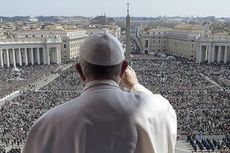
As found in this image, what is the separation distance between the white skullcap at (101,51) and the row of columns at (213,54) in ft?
280

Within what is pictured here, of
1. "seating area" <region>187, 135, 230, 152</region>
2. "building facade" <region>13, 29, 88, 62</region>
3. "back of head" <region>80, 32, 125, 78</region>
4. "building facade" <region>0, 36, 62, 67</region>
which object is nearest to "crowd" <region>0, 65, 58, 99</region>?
"building facade" <region>0, 36, 62, 67</region>

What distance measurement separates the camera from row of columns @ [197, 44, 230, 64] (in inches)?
3351

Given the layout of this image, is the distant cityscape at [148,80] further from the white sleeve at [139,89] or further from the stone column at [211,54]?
the white sleeve at [139,89]

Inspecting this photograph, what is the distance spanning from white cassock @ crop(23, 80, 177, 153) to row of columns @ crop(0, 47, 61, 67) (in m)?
80.6

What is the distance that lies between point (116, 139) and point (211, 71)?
226ft

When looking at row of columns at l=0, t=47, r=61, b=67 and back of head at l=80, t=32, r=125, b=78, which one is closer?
back of head at l=80, t=32, r=125, b=78

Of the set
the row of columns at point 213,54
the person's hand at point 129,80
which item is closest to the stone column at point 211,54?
the row of columns at point 213,54

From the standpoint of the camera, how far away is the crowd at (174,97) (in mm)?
31125

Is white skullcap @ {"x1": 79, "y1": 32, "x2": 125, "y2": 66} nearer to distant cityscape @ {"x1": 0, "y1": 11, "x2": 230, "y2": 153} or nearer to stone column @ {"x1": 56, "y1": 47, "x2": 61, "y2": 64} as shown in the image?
distant cityscape @ {"x1": 0, "y1": 11, "x2": 230, "y2": 153}

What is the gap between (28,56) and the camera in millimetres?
85062

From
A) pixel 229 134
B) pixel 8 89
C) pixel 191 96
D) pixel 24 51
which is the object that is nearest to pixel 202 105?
pixel 191 96

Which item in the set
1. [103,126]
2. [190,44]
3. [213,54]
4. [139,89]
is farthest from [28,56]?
[103,126]

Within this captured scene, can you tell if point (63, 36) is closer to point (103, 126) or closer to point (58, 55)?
point (58, 55)

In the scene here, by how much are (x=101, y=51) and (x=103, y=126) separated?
0.44 meters
